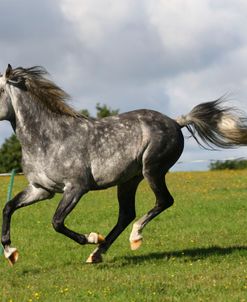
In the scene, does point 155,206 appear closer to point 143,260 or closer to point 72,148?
point 143,260

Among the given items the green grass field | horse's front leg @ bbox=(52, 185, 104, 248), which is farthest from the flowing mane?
the green grass field

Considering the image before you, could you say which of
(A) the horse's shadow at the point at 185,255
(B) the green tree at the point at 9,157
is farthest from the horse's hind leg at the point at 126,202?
(B) the green tree at the point at 9,157

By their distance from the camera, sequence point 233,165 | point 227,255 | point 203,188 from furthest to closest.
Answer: point 233,165
point 203,188
point 227,255

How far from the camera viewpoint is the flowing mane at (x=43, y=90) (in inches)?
420

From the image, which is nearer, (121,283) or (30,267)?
(121,283)

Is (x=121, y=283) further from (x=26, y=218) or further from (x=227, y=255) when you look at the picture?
(x=26, y=218)

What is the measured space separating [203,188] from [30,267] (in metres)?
16.3

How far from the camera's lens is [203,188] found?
2688 centimetres

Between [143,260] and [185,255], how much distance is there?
2.64 feet

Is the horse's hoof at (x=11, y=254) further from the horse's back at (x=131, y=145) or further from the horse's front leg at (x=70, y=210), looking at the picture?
the horse's back at (x=131, y=145)

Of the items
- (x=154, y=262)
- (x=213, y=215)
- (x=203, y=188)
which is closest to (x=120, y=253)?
(x=154, y=262)

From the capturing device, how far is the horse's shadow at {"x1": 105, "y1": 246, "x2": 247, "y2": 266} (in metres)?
11.0

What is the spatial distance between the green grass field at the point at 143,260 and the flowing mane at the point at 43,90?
2307 millimetres

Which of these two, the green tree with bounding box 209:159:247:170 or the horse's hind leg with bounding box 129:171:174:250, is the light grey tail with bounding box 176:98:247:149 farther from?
the green tree with bounding box 209:159:247:170
